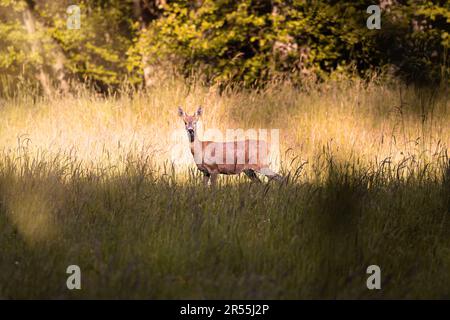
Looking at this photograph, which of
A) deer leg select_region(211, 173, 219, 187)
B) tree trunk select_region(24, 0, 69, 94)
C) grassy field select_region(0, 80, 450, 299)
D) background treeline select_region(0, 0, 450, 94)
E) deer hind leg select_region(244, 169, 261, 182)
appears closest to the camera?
grassy field select_region(0, 80, 450, 299)

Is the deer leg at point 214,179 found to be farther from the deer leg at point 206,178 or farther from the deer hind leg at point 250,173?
the deer hind leg at point 250,173

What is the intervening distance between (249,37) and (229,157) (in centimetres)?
637

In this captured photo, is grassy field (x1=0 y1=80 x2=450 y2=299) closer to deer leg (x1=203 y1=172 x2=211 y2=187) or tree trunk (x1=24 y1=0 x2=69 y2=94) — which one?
deer leg (x1=203 y1=172 x2=211 y2=187)

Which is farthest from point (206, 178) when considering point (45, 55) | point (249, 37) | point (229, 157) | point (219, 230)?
point (45, 55)

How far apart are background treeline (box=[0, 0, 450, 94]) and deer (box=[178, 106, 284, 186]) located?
3676 millimetres

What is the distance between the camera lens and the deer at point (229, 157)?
21.9 feet

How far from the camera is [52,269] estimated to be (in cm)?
420

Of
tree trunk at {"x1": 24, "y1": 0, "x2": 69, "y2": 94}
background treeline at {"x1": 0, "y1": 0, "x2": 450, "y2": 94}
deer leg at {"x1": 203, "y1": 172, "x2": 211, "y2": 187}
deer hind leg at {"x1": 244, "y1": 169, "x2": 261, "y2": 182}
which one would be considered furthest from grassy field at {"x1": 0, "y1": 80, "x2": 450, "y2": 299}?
tree trunk at {"x1": 24, "y1": 0, "x2": 69, "y2": 94}

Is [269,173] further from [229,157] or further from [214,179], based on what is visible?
[214,179]

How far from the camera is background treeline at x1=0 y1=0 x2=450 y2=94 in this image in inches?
453

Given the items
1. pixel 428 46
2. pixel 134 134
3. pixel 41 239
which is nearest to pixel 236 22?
pixel 428 46

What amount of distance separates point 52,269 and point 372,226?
84.7 inches

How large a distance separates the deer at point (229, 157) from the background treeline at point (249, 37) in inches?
145

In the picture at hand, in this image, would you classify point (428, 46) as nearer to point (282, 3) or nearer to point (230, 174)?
point (282, 3)
